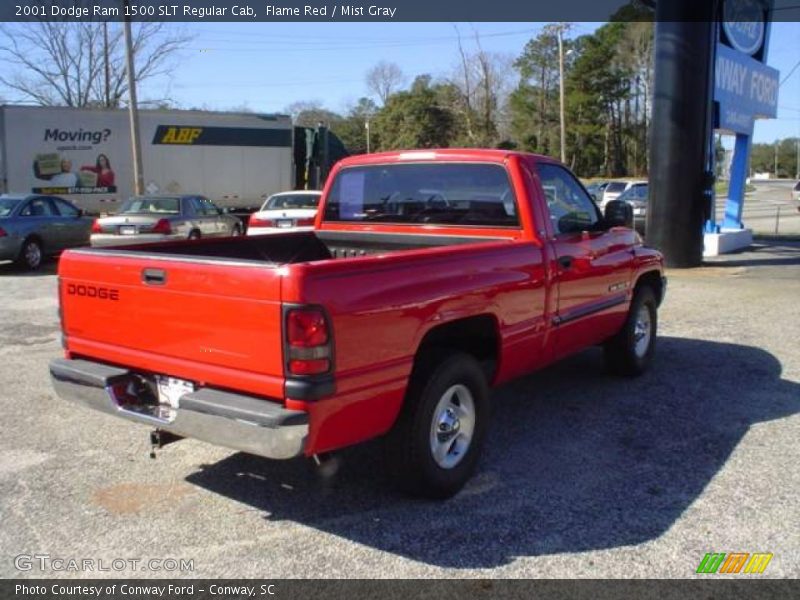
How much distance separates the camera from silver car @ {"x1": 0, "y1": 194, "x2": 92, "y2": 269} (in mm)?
14070

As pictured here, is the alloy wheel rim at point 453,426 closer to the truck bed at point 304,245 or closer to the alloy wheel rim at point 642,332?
the truck bed at point 304,245

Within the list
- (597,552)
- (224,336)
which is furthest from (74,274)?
(597,552)

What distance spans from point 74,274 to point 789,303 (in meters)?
9.59

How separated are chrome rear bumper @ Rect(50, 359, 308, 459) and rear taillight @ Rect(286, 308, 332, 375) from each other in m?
0.20

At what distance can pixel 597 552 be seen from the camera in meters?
Answer: 3.50

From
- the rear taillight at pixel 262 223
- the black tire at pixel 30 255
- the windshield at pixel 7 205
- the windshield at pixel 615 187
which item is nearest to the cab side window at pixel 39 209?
the windshield at pixel 7 205

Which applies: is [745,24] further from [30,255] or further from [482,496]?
[482,496]

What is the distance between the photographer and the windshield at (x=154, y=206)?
1578 cm

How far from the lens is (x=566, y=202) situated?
5516 millimetres

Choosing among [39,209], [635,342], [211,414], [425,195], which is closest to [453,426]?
[211,414]

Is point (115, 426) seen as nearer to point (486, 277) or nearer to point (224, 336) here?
point (224, 336)

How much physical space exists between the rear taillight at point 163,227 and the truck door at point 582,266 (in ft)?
36.2

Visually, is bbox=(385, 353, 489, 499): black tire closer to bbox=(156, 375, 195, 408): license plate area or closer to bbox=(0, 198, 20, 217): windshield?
bbox=(156, 375, 195, 408): license plate area

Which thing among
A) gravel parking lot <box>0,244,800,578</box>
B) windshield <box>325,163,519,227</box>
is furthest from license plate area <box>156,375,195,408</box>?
windshield <box>325,163,519,227</box>
